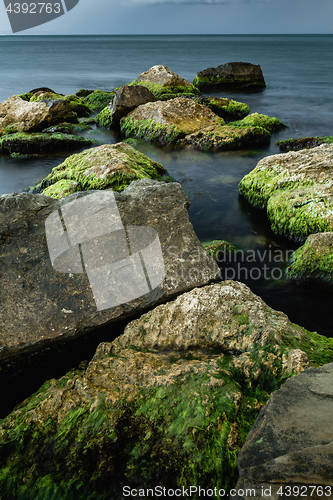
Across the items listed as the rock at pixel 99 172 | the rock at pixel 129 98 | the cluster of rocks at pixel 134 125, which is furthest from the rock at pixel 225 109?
the rock at pixel 99 172

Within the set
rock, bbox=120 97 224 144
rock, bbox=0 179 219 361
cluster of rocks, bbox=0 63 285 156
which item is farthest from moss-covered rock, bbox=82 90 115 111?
rock, bbox=0 179 219 361

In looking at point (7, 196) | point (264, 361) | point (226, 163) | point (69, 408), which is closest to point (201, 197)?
point (226, 163)

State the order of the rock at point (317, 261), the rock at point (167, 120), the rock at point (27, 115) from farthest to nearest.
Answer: the rock at point (27, 115)
the rock at point (167, 120)
the rock at point (317, 261)

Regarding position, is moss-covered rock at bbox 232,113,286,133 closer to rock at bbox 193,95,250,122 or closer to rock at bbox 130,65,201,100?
rock at bbox 193,95,250,122

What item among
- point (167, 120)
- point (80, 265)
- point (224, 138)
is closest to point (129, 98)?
point (167, 120)

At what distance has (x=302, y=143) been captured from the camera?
1197 centimetres

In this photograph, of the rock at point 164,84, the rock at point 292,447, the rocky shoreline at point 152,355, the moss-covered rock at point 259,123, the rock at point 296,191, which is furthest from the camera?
the rock at point 164,84

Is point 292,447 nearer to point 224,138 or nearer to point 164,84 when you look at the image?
point 224,138

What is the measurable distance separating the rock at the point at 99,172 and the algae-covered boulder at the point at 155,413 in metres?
4.71

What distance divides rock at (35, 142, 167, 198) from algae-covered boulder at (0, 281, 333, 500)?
4708 mm

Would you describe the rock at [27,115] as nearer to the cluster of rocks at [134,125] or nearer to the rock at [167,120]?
the cluster of rocks at [134,125]

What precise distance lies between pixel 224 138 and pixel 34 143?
686cm

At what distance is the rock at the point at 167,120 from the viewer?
41.3 ft

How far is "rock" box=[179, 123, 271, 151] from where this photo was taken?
478 inches
